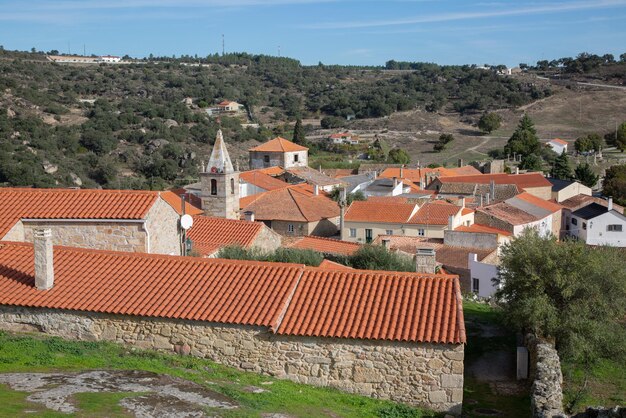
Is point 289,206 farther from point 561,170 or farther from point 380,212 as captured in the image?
point 561,170

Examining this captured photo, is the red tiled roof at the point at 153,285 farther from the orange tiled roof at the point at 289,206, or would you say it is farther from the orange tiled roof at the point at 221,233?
the orange tiled roof at the point at 289,206

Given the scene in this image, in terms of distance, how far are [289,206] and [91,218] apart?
93.0ft

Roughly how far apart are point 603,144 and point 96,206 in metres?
84.7

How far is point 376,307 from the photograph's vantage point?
13562 millimetres

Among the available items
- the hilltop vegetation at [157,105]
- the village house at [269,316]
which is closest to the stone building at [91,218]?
the village house at [269,316]

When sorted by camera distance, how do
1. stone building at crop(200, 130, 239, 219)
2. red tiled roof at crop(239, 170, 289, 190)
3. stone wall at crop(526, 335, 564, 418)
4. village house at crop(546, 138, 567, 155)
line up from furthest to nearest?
village house at crop(546, 138, 567, 155)
red tiled roof at crop(239, 170, 289, 190)
stone building at crop(200, 130, 239, 219)
stone wall at crop(526, 335, 564, 418)

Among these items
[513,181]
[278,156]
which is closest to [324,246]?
[513,181]

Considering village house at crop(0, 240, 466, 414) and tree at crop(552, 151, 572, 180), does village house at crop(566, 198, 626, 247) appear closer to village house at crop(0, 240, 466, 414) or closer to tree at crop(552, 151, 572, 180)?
tree at crop(552, 151, 572, 180)

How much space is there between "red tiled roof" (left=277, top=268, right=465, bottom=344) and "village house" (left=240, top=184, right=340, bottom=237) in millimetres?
29853

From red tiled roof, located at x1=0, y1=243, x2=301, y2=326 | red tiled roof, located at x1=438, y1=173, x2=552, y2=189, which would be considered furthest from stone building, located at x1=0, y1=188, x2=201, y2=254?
red tiled roof, located at x1=438, y1=173, x2=552, y2=189

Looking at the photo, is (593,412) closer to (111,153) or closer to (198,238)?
(198,238)

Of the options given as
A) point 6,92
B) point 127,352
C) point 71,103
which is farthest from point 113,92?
point 127,352

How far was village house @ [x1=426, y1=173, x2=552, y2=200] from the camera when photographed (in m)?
58.0

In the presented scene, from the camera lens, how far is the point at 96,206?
18500 mm
